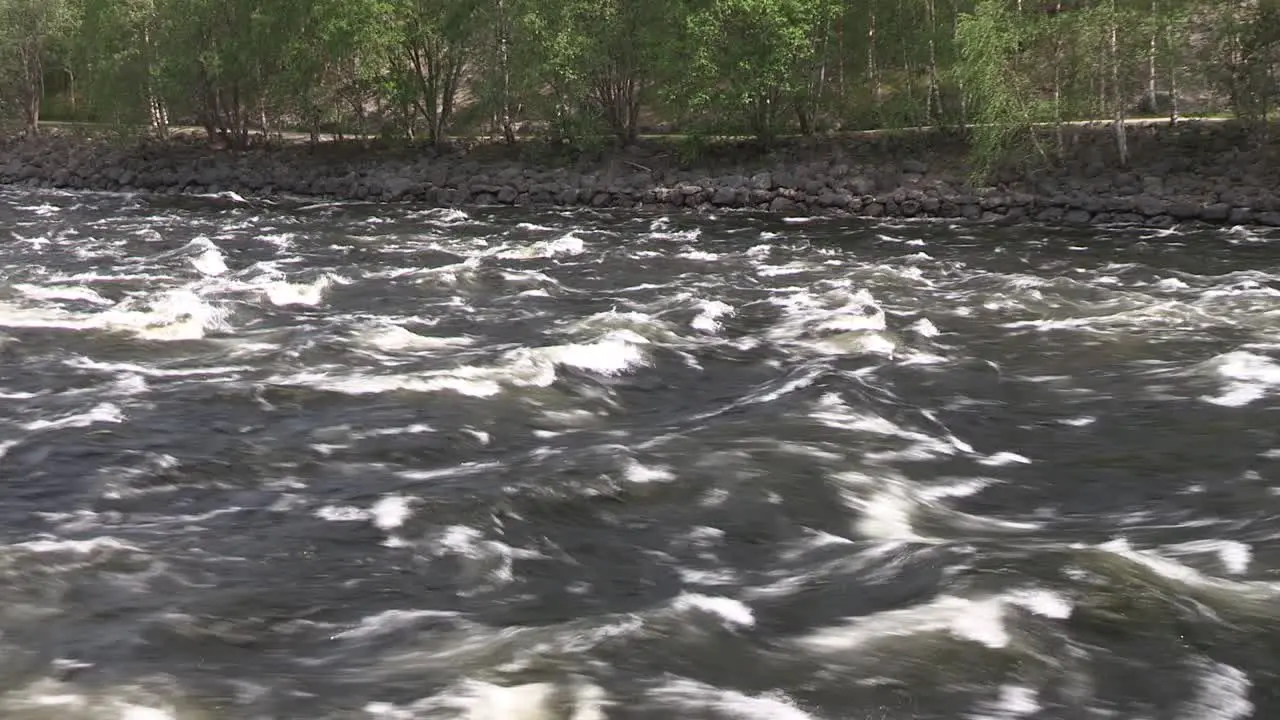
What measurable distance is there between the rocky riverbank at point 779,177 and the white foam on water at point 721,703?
26.5 metres

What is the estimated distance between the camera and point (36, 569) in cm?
710

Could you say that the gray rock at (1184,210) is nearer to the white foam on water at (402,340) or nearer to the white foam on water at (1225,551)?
the white foam on water at (402,340)

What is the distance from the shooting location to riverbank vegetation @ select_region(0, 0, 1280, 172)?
33000 millimetres

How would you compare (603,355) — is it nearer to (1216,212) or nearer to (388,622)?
(388,622)

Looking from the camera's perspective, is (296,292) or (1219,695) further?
(296,292)

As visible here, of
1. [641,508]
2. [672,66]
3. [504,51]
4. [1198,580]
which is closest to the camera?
[1198,580]

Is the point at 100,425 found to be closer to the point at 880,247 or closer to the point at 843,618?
the point at 843,618

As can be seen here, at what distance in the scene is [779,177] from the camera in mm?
36906

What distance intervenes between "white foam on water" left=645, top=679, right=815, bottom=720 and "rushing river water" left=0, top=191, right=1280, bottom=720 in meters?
0.02

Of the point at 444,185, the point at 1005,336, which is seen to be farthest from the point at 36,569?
the point at 444,185

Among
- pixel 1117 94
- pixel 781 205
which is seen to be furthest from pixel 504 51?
pixel 1117 94

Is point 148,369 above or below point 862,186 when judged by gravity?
below

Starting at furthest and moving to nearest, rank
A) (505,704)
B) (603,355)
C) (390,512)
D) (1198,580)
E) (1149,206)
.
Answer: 1. (1149,206)
2. (603,355)
3. (390,512)
4. (1198,580)
5. (505,704)

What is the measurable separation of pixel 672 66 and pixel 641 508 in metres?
34.4
